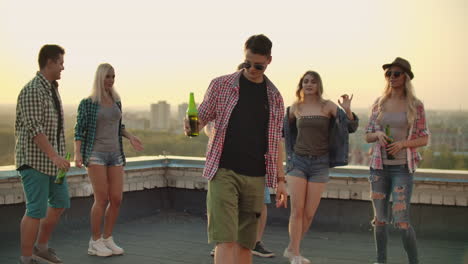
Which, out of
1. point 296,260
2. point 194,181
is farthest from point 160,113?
point 296,260

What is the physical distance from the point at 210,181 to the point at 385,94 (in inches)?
88.7

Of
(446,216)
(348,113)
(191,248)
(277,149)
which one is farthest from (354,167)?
(277,149)

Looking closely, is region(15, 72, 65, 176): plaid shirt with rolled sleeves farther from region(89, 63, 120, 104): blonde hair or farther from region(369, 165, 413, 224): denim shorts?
region(369, 165, 413, 224): denim shorts

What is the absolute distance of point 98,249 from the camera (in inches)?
245

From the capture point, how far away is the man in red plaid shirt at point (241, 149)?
4.02 meters

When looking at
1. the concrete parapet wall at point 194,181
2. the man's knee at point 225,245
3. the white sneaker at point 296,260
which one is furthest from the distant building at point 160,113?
the man's knee at point 225,245

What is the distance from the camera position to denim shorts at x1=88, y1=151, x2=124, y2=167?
604 centimetres

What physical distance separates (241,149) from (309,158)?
6.41ft

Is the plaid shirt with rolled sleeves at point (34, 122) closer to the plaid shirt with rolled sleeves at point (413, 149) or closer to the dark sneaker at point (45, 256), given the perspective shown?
the dark sneaker at point (45, 256)

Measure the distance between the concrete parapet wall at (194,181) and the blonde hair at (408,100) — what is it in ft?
6.26

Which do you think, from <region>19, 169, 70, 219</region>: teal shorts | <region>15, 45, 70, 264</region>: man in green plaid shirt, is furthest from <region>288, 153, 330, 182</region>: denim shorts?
<region>19, 169, 70, 219</region>: teal shorts

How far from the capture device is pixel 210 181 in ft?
13.4

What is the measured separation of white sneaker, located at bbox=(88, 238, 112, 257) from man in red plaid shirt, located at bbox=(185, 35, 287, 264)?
2307 mm

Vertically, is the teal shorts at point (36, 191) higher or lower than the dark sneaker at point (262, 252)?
higher
